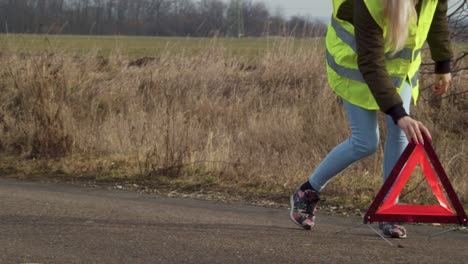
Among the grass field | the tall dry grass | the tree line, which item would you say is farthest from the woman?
the tree line

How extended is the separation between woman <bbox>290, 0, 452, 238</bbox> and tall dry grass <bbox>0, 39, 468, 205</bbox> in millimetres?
1312

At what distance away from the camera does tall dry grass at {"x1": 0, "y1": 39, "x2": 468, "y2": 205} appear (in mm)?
6773

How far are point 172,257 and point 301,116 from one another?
547 cm

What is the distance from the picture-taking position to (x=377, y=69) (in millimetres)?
3939

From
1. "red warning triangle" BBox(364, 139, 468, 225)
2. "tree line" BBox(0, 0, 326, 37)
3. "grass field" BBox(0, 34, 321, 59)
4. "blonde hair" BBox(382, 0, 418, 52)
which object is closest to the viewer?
"blonde hair" BBox(382, 0, 418, 52)

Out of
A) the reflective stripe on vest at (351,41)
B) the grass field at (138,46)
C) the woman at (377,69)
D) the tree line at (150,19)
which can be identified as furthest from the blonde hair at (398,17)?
the tree line at (150,19)

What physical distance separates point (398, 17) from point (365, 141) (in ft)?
2.79

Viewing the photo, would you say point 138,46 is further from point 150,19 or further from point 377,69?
point 377,69

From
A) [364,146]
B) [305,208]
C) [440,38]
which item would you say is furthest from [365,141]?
[440,38]

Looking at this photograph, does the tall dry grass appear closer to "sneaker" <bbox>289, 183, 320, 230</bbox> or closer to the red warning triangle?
"sneaker" <bbox>289, 183, 320, 230</bbox>

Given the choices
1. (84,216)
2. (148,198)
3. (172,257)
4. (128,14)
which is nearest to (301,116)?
(148,198)

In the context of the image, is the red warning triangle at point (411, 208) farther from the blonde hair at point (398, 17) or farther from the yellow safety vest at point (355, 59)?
the blonde hair at point (398, 17)

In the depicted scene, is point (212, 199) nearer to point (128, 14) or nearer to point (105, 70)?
point (105, 70)

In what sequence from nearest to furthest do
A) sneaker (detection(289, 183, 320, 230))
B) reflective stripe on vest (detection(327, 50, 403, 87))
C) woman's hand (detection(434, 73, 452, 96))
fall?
reflective stripe on vest (detection(327, 50, 403, 87)) → woman's hand (detection(434, 73, 452, 96)) → sneaker (detection(289, 183, 320, 230))
